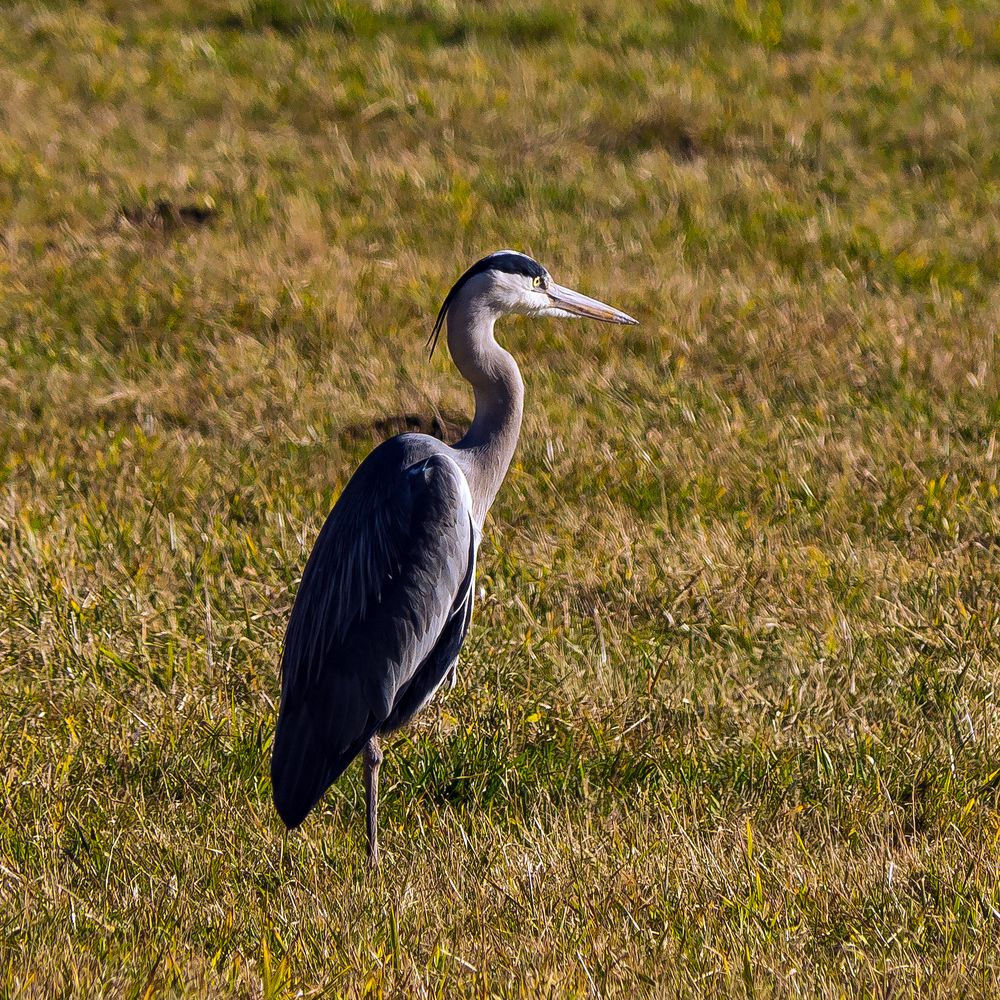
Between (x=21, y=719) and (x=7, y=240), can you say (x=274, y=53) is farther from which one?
(x=21, y=719)

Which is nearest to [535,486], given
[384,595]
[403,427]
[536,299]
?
[403,427]

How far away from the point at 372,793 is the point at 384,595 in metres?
0.58

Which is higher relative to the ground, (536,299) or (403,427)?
(536,299)

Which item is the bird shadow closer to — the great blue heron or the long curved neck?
the long curved neck

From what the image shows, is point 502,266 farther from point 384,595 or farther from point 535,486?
point 535,486

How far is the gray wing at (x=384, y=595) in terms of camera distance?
12.9 ft

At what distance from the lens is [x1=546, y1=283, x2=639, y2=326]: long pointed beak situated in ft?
15.8

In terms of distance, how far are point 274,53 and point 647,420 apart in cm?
622

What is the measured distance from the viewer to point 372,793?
12.3 ft

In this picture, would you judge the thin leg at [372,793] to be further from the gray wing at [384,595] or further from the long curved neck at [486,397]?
the long curved neck at [486,397]

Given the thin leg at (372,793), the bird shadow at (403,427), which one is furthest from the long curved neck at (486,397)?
the bird shadow at (403,427)

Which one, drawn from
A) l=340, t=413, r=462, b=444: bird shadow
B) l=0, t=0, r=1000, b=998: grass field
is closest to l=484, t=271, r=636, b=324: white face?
l=0, t=0, r=1000, b=998: grass field

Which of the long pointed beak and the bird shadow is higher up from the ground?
the long pointed beak

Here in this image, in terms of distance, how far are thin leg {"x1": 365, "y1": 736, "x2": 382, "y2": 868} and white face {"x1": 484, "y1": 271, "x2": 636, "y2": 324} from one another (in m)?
1.47
